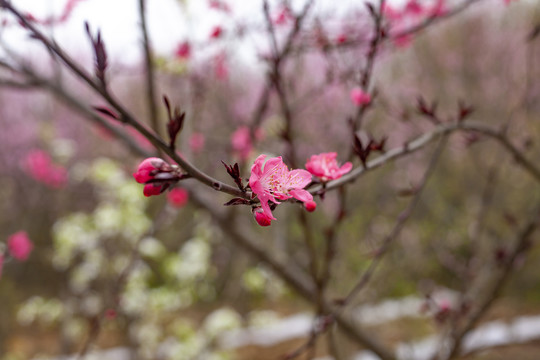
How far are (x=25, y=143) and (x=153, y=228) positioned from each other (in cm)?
1028

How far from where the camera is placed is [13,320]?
7617mm

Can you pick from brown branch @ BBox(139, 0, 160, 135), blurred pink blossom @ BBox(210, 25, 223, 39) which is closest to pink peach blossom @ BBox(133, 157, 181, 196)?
brown branch @ BBox(139, 0, 160, 135)

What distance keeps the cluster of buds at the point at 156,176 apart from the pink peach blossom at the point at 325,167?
295 mm

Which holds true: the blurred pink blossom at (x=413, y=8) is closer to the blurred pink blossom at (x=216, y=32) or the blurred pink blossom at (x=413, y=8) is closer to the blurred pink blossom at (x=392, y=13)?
the blurred pink blossom at (x=392, y=13)

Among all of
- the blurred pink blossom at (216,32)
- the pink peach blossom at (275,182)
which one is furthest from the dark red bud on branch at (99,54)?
the blurred pink blossom at (216,32)

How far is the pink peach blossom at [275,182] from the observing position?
2.46ft

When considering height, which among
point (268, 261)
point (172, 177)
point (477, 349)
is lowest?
point (172, 177)

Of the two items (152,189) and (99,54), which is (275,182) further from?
(99,54)

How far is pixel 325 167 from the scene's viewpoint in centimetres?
92

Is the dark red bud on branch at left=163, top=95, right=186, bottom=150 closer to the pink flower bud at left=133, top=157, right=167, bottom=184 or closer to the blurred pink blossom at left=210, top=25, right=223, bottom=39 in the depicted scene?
the pink flower bud at left=133, top=157, right=167, bottom=184

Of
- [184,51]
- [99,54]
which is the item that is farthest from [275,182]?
[184,51]

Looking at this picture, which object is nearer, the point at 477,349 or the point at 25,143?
the point at 477,349

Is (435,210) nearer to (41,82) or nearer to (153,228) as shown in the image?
(153,228)

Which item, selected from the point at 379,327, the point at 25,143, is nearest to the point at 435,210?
the point at 379,327
